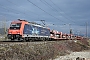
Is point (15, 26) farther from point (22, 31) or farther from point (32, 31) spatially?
point (32, 31)

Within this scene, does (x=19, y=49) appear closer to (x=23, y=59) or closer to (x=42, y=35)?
(x=23, y=59)

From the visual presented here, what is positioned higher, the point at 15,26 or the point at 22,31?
the point at 15,26

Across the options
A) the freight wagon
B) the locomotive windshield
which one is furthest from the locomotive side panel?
the locomotive windshield

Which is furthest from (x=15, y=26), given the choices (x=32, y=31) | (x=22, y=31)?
(x=32, y=31)

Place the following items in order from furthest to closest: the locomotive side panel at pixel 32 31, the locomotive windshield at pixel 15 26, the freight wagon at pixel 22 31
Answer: the locomotive side panel at pixel 32 31 < the locomotive windshield at pixel 15 26 < the freight wagon at pixel 22 31

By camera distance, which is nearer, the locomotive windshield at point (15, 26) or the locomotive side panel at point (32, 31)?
the locomotive windshield at point (15, 26)

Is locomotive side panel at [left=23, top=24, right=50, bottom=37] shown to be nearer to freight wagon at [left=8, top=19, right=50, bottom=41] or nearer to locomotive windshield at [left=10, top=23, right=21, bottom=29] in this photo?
freight wagon at [left=8, top=19, right=50, bottom=41]

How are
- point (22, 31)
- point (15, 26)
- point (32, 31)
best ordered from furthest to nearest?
point (32, 31)
point (15, 26)
point (22, 31)

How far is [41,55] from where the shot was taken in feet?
61.0

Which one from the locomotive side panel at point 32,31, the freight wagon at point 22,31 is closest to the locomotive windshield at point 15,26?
the freight wagon at point 22,31

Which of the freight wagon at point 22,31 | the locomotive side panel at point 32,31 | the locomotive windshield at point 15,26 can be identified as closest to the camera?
the freight wagon at point 22,31

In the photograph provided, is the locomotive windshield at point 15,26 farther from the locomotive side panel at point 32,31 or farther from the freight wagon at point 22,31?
the locomotive side panel at point 32,31

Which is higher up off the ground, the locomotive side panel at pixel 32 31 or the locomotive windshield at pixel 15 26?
the locomotive windshield at pixel 15 26

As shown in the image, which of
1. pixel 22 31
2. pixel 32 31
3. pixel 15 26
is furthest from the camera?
pixel 32 31
